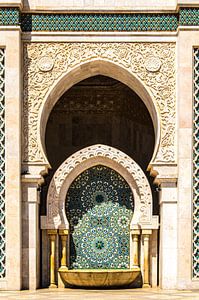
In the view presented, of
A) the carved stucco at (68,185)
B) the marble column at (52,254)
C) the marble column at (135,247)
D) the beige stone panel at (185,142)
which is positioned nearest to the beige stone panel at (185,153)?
the beige stone panel at (185,142)

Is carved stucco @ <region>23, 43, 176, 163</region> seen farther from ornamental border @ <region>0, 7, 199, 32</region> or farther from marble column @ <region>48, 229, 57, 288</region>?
marble column @ <region>48, 229, 57, 288</region>

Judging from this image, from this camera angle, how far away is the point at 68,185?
32.6ft

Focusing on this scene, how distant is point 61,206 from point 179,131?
5.30 ft

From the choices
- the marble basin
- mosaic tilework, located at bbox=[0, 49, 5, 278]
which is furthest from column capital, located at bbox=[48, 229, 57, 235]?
mosaic tilework, located at bbox=[0, 49, 5, 278]

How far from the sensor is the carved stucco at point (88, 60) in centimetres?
957

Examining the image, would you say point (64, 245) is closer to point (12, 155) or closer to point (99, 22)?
point (12, 155)

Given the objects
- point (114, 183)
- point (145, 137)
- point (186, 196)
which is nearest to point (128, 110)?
point (145, 137)

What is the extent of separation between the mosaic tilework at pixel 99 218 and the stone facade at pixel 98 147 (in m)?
0.12

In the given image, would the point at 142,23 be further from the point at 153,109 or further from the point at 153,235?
the point at 153,235

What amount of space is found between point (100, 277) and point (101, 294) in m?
0.49

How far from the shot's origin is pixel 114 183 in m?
10.1

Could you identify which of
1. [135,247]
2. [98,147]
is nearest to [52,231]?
[135,247]

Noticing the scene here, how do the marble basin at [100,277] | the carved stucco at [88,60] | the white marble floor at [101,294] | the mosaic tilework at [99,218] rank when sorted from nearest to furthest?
1. the white marble floor at [101,294]
2. the marble basin at [100,277]
3. the carved stucco at [88,60]
4. the mosaic tilework at [99,218]

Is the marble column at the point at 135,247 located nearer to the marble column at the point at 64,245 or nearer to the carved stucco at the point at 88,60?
the marble column at the point at 64,245
